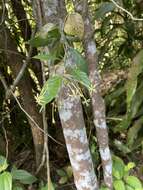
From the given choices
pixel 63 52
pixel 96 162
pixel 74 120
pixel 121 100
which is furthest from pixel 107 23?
pixel 63 52

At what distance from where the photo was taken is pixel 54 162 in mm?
1713

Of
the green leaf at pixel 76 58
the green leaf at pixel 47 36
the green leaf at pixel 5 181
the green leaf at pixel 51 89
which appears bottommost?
the green leaf at pixel 5 181

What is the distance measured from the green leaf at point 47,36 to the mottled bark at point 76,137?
0.17m

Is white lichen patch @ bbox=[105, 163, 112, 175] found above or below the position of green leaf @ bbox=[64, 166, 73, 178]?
above

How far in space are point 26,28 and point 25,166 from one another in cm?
52

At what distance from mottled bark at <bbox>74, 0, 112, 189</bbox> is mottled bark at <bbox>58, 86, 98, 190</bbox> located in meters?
0.09

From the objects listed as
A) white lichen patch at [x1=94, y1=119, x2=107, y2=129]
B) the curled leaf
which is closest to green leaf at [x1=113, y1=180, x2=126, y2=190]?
white lichen patch at [x1=94, y1=119, x2=107, y2=129]

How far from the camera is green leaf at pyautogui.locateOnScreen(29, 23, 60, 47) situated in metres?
0.98

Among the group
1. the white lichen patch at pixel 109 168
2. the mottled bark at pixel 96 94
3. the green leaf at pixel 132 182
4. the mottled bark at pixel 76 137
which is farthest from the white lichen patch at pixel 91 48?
the green leaf at pixel 132 182

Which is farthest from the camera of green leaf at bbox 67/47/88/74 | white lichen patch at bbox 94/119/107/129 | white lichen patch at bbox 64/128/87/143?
white lichen patch at bbox 94/119/107/129

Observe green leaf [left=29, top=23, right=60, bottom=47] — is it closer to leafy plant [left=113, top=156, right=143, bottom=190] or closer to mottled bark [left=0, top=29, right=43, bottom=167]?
mottled bark [left=0, top=29, right=43, bottom=167]

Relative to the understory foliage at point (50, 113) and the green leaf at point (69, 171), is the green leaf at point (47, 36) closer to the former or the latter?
the understory foliage at point (50, 113)

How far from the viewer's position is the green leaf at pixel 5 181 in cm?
128

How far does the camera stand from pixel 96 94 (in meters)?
1.33
